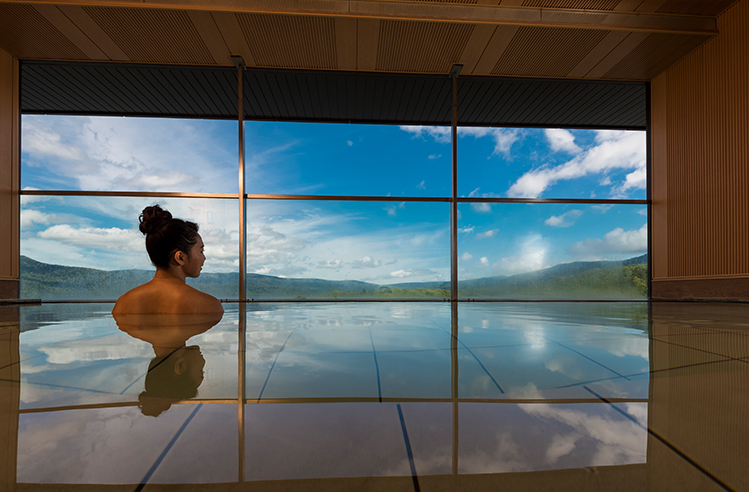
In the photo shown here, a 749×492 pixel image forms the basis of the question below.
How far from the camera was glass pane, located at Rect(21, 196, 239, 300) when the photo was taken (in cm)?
505

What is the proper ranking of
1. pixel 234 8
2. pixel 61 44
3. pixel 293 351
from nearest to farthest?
pixel 293 351
pixel 234 8
pixel 61 44

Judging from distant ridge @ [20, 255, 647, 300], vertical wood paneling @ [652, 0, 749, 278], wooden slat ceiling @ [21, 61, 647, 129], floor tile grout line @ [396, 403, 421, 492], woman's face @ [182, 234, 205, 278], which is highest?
wooden slat ceiling @ [21, 61, 647, 129]

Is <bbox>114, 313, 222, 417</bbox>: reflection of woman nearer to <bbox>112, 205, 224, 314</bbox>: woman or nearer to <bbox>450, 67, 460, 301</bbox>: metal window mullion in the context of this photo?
<bbox>112, 205, 224, 314</bbox>: woman

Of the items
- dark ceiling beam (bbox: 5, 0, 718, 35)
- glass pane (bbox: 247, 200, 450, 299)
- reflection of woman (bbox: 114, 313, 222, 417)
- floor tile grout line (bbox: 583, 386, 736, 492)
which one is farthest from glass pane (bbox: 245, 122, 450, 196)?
floor tile grout line (bbox: 583, 386, 736, 492)

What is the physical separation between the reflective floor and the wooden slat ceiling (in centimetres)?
536

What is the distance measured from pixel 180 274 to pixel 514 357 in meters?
2.33

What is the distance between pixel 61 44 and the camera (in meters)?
4.89

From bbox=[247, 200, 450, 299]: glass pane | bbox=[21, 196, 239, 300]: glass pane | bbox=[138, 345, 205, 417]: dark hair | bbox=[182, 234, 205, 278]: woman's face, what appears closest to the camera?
bbox=[138, 345, 205, 417]: dark hair

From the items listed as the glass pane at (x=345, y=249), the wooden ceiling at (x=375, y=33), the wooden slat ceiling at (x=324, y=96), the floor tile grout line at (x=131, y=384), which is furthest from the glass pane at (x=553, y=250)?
the floor tile grout line at (x=131, y=384)

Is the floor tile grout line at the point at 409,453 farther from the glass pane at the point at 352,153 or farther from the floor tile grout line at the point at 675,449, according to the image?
the glass pane at the point at 352,153

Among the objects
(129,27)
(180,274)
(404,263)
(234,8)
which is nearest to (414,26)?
(234,8)

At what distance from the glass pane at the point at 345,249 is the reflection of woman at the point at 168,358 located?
9.65 feet

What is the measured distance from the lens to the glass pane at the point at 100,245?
16.6 feet

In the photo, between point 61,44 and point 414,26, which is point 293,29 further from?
point 61,44
